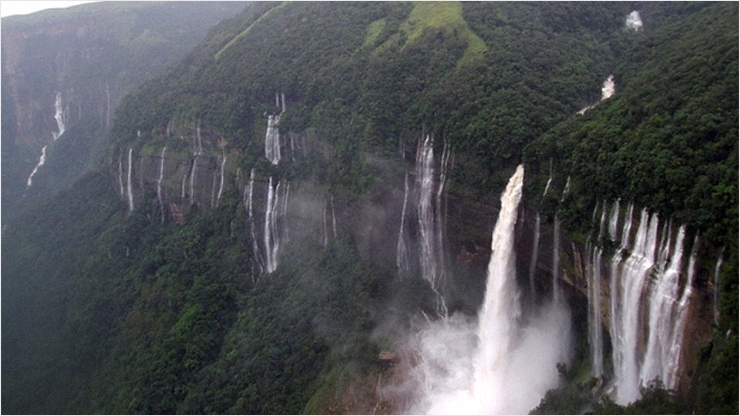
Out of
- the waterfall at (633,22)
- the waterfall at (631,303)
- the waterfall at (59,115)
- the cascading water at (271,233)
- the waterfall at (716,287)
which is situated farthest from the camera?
the waterfall at (59,115)

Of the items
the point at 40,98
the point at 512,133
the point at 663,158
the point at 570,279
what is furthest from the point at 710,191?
the point at 40,98

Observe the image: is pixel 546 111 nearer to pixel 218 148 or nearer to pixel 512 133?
pixel 512 133

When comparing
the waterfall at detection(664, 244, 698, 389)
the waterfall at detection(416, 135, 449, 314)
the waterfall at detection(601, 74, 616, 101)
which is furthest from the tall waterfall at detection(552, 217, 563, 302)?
the waterfall at detection(601, 74, 616, 101)

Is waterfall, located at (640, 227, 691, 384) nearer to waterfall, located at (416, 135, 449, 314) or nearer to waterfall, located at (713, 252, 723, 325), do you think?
waterfall, located at (713, 252, 723, 325)

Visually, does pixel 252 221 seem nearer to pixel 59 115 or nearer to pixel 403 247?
pixel 403 247

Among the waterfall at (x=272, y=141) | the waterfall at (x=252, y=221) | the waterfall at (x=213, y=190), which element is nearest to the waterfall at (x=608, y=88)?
the waterfall at (x=272, y=141)

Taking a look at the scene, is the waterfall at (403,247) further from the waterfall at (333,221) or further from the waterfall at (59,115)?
the waterfall at (59,115)
